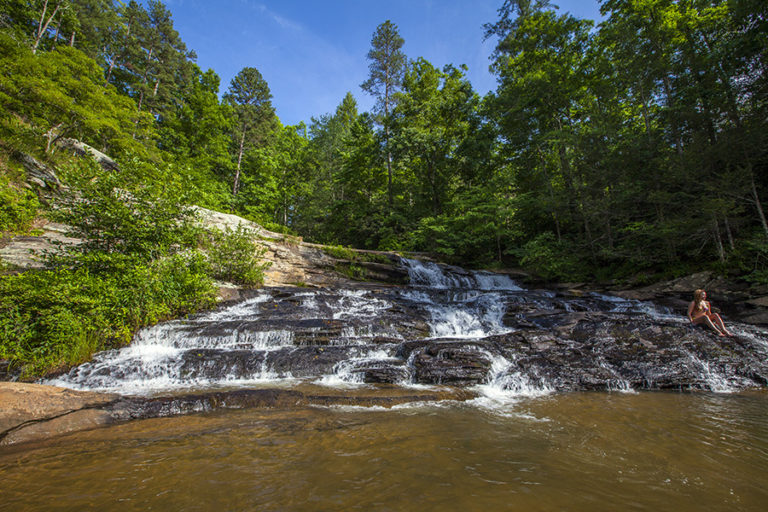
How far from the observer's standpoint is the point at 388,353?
19.8 feet

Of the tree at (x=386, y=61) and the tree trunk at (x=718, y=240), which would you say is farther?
the tree at (x=386, y=61)

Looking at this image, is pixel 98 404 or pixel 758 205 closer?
pixel 98 404

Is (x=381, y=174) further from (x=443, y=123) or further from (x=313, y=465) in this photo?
(x=313, y=465)

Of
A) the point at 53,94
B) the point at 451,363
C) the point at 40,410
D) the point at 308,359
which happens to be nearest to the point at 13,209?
Answer: the point at 53,94

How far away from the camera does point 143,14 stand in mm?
24109

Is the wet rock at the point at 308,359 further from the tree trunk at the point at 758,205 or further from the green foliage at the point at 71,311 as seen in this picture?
the tree trunk at the point at 758,205

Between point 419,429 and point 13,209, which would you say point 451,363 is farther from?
point 13,209

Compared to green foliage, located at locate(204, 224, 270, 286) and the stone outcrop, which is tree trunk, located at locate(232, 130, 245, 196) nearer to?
green foliage, located at locate(204, 224, 270, 286)

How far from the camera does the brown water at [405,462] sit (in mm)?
1782

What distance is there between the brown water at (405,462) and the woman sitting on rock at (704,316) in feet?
11.7

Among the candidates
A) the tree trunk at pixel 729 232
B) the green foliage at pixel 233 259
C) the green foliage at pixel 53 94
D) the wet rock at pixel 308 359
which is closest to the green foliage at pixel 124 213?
the green foliage at pixel 233 259

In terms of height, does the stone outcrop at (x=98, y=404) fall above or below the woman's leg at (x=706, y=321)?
below

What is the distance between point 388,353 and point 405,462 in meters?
3.77

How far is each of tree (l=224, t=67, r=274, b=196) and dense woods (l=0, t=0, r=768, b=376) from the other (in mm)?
170
